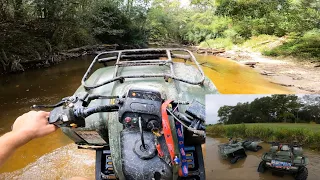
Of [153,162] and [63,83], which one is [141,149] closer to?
[153,162]

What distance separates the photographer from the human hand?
1.80 m

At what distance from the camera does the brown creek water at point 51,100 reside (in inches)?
191

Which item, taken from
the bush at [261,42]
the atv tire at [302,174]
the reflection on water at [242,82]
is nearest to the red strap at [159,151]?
the atv tire at [302,174]

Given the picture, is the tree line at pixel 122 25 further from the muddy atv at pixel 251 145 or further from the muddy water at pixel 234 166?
the muddy atv at pixel 251 145

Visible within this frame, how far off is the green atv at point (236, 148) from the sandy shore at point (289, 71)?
11.4 m

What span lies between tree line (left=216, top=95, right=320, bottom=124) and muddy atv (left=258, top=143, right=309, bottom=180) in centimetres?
14

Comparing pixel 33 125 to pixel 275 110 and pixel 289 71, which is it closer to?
pixel 275 110

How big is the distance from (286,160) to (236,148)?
237 millimetres

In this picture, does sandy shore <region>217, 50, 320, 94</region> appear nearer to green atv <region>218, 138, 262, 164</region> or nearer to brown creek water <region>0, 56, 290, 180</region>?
brown creek water <region>0, 56, 290, 180</region>

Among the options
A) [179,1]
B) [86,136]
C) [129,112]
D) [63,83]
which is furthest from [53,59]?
[179,1]

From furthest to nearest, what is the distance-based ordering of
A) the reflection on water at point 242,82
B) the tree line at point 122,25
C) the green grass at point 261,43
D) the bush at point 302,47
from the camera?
the green grass at point 261,43 < the bush at point 302,47 < the tree line at point 122,25 < the reflection on water at point 242,82

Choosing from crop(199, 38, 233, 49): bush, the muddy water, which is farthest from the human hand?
crop(199, 38, 233, 49): bush

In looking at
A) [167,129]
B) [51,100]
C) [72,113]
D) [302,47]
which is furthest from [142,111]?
[302,47]

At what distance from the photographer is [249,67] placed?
1966 centimetres
